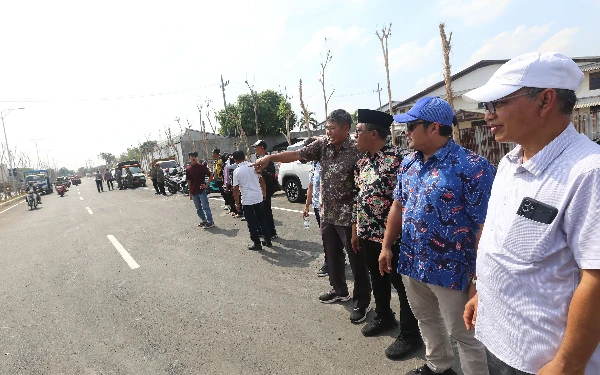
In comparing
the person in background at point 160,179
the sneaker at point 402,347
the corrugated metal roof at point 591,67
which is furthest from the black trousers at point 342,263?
the corrugated metal roof at point 591,67

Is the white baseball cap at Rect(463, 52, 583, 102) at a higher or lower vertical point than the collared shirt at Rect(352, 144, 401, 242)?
higher

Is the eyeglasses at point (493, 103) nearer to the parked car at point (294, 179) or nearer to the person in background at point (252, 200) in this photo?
the person in background at point (252, 200)

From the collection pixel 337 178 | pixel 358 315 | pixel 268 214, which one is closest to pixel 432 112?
pixel 337 178

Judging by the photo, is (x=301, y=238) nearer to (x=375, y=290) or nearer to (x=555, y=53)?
(x=375, y=290)

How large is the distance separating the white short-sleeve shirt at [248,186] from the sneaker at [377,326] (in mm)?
3258

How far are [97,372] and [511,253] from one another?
327 centimetres

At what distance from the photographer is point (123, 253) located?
259 inches

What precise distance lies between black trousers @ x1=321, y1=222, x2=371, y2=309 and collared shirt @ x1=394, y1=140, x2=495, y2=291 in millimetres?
1120

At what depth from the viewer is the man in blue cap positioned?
6.19ft

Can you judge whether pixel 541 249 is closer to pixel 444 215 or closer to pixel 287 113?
pixel 444 215

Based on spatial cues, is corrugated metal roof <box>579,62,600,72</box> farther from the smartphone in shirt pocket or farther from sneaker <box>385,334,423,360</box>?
the smartphone in shirt pocket

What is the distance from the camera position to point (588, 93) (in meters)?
21.8

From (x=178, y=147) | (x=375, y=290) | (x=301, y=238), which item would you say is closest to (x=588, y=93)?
(x=301, y=238)

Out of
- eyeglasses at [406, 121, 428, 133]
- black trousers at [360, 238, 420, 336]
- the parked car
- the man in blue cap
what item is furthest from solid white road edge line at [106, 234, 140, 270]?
eyeglasses at [406, 121, 428, 133]
